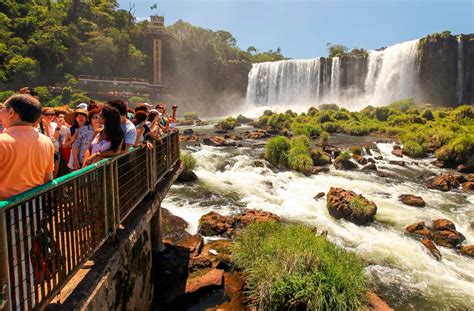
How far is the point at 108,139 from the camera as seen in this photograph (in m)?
4.74

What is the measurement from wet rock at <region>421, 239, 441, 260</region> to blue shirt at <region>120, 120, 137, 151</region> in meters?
8.97

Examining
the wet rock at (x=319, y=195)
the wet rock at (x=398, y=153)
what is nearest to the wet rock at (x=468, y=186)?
the wet rock at (x=398, y=153)

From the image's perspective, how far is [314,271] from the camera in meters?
6.32

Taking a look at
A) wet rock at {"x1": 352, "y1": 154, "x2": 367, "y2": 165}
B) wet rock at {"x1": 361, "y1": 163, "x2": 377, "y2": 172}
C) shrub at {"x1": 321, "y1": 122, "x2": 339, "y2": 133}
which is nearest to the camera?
wet rock at {"x1": 361, "y1": 163, "x2": 377, "y2": 172}

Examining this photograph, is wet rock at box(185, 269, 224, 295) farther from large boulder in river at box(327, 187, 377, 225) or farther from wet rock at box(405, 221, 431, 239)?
wet rock at box(405, 221, 431, 239)

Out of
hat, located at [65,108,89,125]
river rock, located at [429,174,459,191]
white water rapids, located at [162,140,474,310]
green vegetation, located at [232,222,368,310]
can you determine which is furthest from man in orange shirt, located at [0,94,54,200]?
river rock, located at [429,174,459,191]

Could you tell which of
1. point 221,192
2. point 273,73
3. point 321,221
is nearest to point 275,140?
point 221,192

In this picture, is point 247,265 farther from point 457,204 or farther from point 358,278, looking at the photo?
point 457,204

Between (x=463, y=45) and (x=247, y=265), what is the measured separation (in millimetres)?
55516

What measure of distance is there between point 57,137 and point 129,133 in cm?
228

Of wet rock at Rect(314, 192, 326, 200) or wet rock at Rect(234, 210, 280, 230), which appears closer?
wet rock at Rect(234, 210, 280, 230)

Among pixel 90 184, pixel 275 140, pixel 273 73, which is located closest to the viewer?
pixel 90 184

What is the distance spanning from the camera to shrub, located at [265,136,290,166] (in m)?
18.5

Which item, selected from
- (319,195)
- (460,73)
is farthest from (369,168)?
(460,73)
